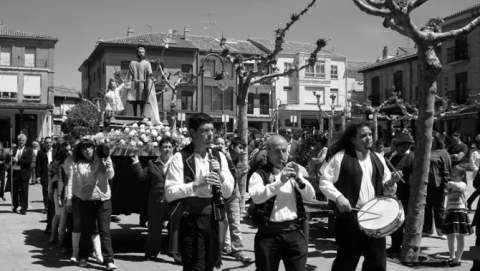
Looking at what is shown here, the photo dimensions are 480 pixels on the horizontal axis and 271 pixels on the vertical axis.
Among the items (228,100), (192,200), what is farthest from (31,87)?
(192,200)

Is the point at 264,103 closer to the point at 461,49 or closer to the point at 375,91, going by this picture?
the point at 375,91

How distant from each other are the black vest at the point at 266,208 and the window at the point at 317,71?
5445 cm

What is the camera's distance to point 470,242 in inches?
361

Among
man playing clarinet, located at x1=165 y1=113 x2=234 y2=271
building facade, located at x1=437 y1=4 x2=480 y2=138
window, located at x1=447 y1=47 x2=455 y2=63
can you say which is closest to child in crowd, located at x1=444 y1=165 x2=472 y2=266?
man playing clarinet, located at x1=165 y1=113 x2=234 y2=271

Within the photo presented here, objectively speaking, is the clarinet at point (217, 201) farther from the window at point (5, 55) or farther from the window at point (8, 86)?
the window at point (5, 55)

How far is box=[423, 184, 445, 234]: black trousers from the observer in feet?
31.7

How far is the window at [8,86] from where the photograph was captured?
51812 mm

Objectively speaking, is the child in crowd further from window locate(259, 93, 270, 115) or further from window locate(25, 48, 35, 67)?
window locate(25, 48, 35, 67)

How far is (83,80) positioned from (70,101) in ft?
→ 17.6

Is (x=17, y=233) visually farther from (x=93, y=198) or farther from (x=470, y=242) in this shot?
(x=470, y=242)

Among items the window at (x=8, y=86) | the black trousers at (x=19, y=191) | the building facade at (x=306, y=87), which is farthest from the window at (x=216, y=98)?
the black trousers at (x=19, y=191)

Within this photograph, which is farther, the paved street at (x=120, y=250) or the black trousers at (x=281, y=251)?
the paved street at (x=120, y=250)

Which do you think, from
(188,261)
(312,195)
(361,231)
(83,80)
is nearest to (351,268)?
(361,231)

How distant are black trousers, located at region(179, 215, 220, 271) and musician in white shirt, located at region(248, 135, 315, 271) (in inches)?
15.6
